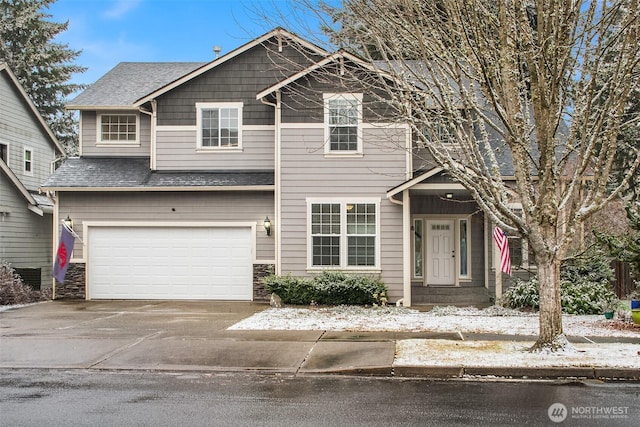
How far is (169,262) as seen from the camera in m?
17.9

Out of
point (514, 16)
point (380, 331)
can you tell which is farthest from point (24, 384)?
point (514, 16)

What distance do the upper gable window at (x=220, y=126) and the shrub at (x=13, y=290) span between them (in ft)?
20.4

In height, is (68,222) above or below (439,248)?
above

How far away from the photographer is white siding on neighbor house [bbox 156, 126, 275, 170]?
18.0 meters

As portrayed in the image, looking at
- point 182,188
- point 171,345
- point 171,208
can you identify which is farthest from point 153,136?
point 171,345

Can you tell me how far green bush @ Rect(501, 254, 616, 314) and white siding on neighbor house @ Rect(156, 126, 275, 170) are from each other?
7.48 m

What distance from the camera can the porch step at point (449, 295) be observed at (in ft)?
57.4

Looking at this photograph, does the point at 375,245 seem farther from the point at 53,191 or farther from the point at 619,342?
the point at 53,191

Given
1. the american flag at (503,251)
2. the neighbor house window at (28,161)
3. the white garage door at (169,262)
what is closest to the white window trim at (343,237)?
the white garage door at (169,262)

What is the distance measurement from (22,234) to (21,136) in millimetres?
4341

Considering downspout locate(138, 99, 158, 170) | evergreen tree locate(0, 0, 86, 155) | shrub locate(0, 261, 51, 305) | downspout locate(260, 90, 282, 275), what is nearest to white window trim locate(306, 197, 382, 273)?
downspout locate(260, 90, 282, 275)

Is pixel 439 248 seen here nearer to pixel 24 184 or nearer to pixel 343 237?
pixel 343 237

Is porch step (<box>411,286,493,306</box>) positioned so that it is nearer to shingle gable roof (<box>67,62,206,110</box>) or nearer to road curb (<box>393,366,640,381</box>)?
road curb (<box>393,366,640,381</box>)

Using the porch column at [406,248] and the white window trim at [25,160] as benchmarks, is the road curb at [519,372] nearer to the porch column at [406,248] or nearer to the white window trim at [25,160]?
the porch column at [406,248]
